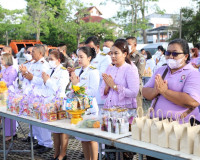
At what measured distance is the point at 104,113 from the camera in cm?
282

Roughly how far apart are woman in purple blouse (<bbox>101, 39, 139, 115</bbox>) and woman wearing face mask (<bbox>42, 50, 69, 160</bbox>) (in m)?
0.82

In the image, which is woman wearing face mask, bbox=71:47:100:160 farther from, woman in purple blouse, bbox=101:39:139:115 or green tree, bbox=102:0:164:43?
green tree, bbox=102:0:164:43

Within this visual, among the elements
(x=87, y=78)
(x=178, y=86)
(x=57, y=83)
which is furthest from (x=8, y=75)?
(x=178, y=86)

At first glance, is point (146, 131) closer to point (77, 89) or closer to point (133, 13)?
point (77, 89)

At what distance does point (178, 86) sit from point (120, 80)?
877 millimetres

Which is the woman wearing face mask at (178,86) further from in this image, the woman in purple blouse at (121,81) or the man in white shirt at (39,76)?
the man in white shirt at (39,76)

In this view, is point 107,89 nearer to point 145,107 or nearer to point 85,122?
point 85,122

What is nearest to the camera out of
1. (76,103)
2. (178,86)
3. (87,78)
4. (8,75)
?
(178,86)

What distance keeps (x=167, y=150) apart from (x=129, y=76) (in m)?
1.33

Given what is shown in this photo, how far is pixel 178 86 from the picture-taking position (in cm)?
268

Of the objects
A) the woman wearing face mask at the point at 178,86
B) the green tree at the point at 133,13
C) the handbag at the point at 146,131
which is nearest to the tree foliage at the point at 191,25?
the green tree at the point at 133,13


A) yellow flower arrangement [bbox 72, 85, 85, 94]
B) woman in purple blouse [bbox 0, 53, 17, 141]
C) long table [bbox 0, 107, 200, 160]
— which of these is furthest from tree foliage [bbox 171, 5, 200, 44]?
long table [bbox 0, 107, 200, 160]

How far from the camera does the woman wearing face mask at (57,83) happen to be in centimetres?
399

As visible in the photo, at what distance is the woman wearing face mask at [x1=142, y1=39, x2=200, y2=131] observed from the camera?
2.60 m
